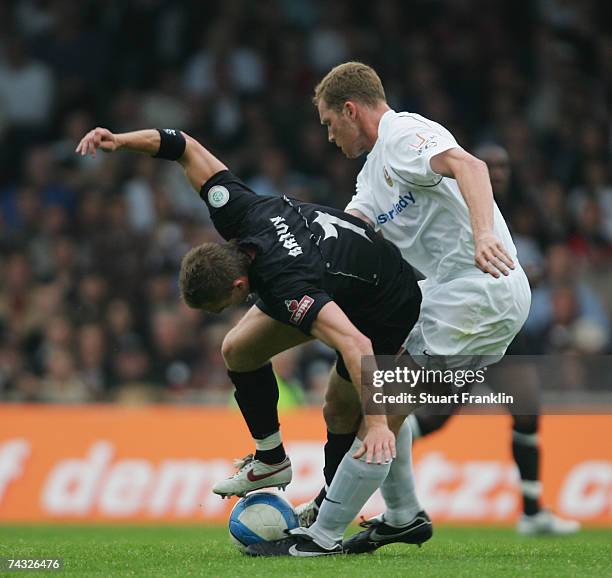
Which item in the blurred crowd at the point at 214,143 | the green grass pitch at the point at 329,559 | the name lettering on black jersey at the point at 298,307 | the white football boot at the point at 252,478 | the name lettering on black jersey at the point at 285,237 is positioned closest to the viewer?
the green grass pitch at the point at 329,559

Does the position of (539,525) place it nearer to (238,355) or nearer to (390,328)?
(390,328)

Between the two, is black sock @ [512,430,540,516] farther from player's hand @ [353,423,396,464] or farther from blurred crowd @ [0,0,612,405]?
blurred crowd @ [0,0,612,405]

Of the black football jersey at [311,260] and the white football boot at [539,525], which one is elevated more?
the black football jersey at [311,260]

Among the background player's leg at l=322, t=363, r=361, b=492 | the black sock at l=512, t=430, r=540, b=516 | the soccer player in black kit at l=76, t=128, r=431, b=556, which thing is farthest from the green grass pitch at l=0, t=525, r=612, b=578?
the background player's leg at l=322, t=363, r=361, b=492

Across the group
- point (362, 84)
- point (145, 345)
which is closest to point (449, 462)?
point (145, 345)

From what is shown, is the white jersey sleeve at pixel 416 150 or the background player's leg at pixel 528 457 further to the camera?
the background player's leg at pixel 528 457

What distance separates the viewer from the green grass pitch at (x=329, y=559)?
516cm

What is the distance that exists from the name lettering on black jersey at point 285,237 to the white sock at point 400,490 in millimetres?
1143

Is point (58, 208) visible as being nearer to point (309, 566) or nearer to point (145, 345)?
point (145, 345)

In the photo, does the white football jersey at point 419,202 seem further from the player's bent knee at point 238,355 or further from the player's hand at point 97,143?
the player's hand at point 97,143

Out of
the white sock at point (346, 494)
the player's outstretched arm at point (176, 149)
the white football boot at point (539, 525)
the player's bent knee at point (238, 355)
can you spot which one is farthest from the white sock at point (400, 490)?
the white football boot at point (539, 525)

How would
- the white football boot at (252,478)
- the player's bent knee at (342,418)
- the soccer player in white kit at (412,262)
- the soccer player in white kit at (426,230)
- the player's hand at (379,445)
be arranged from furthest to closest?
the player's bent knee at (342,418), the white football boot at (252,478), the soccer player in white kit at (426,230), the soccer player in white kit at (412,262), the player's hand at (379,445)

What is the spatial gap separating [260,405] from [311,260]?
90cm

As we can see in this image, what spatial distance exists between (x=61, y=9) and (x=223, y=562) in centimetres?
989
